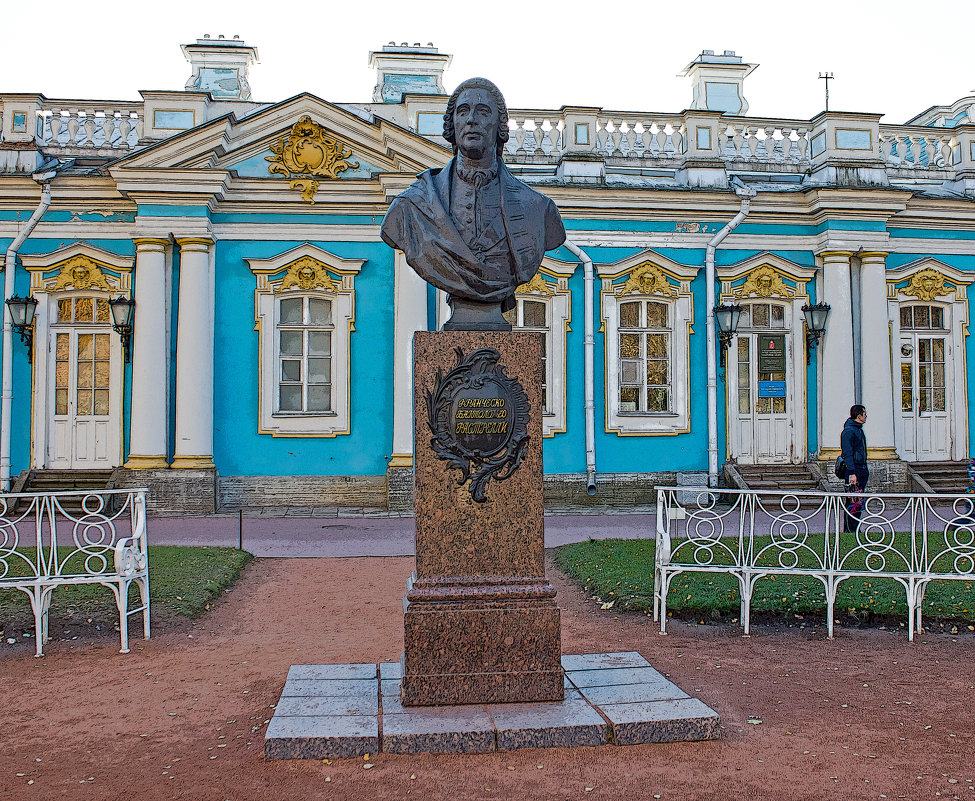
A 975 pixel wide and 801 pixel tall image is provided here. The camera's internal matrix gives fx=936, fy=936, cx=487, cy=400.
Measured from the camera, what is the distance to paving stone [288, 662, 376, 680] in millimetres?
4418

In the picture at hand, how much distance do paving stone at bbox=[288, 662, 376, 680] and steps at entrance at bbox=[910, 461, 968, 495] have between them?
35.7ft

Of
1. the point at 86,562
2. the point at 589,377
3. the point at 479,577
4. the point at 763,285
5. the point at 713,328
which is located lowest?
the point at 86,562

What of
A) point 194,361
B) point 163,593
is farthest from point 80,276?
point 163,593

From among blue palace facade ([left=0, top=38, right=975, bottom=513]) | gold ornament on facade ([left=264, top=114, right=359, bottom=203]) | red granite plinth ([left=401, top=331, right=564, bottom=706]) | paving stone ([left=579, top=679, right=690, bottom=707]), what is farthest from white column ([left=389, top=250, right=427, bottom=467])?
paving stone ([left=579, top=679, right=690, bottom=707])

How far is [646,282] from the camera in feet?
43.8

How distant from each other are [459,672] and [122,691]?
1.79 meters

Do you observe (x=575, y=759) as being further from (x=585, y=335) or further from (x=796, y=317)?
(x=796, y=317)

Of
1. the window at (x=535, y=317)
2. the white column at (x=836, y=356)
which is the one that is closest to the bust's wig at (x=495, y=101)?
the window at (x=535, y=317)

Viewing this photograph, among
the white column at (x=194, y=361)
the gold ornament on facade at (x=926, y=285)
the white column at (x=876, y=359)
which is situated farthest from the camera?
the gold ornament on facade at (x=926, y=285)

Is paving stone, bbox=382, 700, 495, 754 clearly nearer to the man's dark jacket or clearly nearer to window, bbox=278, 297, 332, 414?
the man's dark jacket

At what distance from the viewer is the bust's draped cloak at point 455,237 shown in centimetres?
429

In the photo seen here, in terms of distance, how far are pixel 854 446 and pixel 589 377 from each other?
405cm

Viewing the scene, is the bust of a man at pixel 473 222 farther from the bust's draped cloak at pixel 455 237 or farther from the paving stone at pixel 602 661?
the paving stone at pixel 602 661

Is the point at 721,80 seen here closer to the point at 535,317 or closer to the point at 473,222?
the point at 535,317
